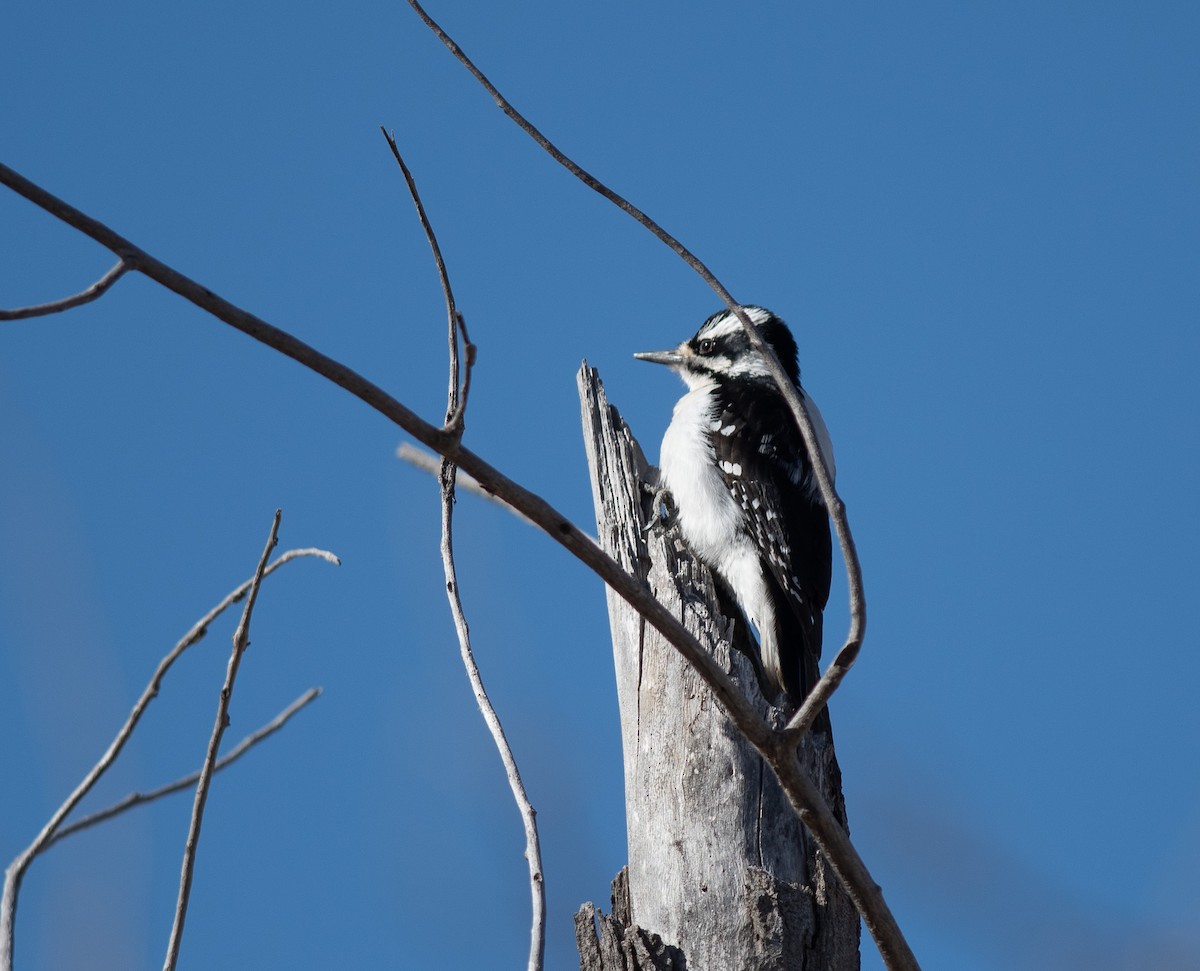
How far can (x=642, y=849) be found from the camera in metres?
3.58

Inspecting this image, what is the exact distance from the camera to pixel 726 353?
6215 mm

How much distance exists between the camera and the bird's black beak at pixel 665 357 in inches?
251

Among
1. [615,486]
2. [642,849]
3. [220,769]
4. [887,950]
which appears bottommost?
[887,950]

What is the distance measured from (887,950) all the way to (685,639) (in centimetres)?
56

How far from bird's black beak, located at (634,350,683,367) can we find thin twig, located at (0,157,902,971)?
4673 millimetres

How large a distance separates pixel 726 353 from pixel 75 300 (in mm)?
4866

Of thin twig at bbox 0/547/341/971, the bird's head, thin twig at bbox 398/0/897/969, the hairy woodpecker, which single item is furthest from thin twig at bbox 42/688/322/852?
the bird's head

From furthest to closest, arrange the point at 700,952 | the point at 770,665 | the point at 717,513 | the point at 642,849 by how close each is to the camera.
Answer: the point at 717,513
the point at 770,665
the point at 642,849
the point at 700,952

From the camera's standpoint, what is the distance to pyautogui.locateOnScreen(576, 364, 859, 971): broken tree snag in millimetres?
3332

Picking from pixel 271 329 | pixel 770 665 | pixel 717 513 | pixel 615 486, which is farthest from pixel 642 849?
pixel 271 329

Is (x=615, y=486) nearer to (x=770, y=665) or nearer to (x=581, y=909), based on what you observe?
(x=770, y=665)

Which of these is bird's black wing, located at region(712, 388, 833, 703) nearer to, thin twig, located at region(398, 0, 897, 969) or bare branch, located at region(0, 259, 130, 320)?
thin twig, located at region(398, 0, 897, 969)

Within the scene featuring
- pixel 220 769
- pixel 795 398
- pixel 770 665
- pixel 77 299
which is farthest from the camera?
pixel 770 665

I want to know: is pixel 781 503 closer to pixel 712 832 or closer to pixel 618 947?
pixel 712 832
